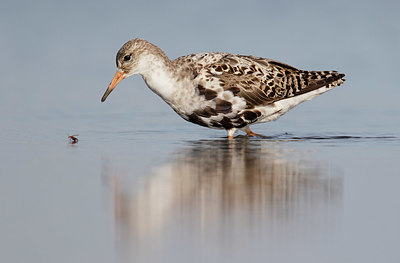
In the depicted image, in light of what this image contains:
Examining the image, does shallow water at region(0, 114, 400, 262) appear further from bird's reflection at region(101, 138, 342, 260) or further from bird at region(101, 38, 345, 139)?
bird at region(101, 38, 345, 139)

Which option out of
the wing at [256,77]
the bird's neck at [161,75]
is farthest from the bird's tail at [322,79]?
the bird's neck at [161,75]

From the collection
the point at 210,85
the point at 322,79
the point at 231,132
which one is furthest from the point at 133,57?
the point at 322,79

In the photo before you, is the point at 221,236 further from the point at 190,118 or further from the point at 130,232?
the point at 190,118

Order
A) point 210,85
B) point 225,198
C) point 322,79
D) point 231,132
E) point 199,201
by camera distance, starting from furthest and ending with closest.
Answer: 1. point 322,79
2. point 231,132
3. point 210,85
4. point 225,198
5. point 199,201

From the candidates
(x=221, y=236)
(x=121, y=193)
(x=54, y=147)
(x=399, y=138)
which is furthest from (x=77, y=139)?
(x=221, y=236)

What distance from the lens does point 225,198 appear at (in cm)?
800

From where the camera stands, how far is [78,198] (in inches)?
322

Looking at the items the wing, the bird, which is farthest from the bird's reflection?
the wing

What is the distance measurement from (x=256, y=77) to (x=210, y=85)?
4.11 ft

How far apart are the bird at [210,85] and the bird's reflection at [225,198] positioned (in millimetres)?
2311

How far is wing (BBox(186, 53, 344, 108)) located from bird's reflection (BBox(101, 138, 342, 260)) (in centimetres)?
268

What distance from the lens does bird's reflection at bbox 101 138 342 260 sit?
686cm

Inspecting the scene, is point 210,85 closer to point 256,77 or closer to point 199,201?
point 256,77

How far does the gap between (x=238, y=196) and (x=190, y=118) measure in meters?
5.40
